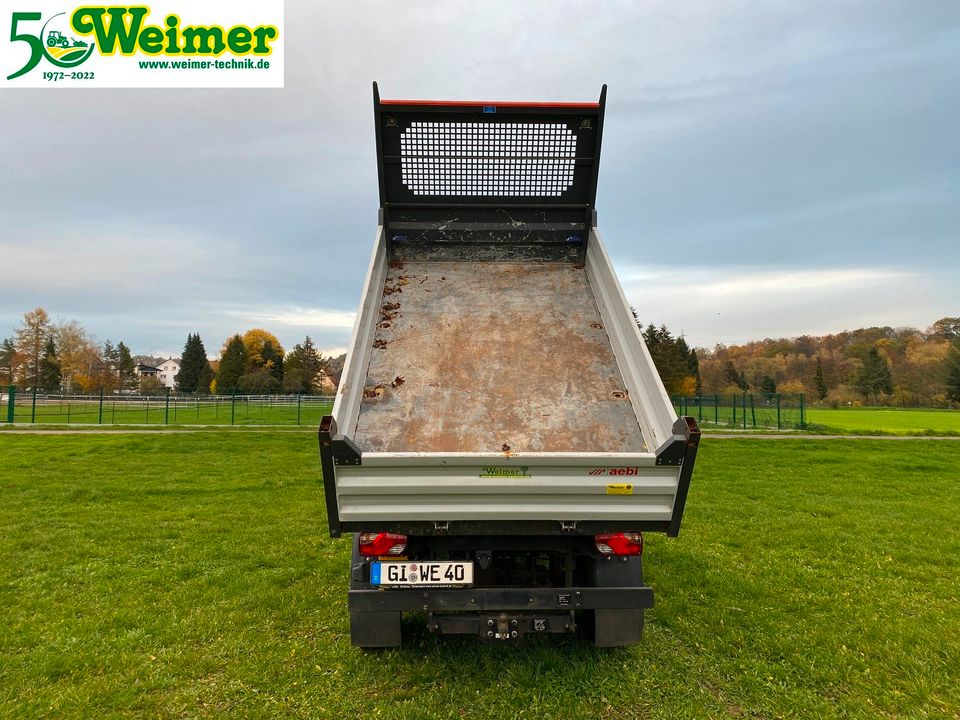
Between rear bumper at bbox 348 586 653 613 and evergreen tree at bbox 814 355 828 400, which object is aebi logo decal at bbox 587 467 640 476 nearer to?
rear bumper at bbox 348 586 653 613

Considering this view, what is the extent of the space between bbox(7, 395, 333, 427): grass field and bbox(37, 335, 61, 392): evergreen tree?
24774 millimetres

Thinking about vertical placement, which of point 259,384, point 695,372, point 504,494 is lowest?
point 504,494

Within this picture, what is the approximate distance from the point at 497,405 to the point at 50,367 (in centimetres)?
6291

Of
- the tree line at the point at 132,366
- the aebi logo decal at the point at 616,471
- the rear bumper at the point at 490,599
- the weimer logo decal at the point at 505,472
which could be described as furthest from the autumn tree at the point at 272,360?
the aebi logo decal at the point at 616,471

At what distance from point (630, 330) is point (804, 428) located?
26443 mm

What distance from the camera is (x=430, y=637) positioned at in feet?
13.0

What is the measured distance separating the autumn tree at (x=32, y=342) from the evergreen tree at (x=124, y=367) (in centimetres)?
1557

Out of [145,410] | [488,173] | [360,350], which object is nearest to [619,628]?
[360,350]

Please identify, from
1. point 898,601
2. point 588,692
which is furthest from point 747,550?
point 588,692

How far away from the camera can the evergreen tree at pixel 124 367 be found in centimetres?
6800

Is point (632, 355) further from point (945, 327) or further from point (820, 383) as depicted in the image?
point (945, 327)

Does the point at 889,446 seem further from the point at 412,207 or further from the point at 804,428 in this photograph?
the point at 412,207

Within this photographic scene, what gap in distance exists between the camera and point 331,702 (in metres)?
3.17

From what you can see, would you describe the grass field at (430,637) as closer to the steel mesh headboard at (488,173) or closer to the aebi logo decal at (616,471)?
the aebi logo decal at (616,471)
